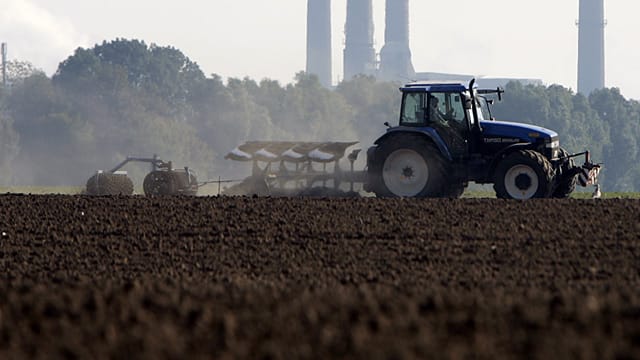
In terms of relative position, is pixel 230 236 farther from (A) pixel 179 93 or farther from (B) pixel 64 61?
(A) pixel 179 93

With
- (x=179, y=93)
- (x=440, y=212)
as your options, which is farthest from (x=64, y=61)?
(x=440, y=212)

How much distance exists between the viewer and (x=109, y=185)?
28984mm

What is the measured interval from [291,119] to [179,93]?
945cm

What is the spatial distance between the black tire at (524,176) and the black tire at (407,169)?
115cm

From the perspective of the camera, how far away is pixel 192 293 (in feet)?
Answer: 38.5

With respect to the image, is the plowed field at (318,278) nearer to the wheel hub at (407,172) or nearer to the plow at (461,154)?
the plow at (461,154)

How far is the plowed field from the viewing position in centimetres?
920

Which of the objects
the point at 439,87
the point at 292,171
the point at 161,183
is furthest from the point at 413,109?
the point at 161,183

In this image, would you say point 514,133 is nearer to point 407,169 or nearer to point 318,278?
point 407,169

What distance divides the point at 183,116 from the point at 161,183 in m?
63.9

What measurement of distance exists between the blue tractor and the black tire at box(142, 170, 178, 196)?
6.18m

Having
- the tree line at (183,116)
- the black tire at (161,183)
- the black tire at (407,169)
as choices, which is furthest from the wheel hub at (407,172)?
the tree line at (183,116)

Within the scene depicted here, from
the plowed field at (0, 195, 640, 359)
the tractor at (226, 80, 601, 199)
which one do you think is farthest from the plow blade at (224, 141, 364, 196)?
the plowed field at (0, 195, 640, 359)

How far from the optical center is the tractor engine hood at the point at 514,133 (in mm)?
23344
